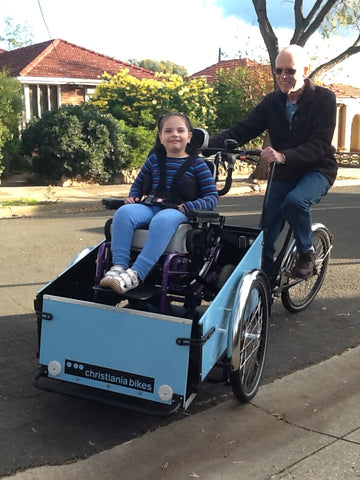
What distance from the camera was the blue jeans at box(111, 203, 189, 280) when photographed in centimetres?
316

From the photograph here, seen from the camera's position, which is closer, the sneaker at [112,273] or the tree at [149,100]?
the sneaker at [112,273]

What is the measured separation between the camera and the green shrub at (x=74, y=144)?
42.1 ft

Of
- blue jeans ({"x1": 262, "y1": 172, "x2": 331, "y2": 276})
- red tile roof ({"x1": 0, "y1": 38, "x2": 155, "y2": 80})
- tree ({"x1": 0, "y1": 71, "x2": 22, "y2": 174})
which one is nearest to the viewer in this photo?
blue jeans ({"x1": 262, "y1": 172, "x2": 331, "y2": 276})

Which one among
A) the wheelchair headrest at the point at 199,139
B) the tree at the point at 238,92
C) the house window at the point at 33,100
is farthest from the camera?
the house window at the point at 33,100

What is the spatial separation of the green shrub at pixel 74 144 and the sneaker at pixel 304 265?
9293mm

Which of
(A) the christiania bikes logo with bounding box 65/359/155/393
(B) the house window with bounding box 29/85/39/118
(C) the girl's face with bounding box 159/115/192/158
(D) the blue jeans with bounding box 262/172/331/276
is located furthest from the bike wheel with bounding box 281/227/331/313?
(B) the house window with bounding box 29/85/39/118

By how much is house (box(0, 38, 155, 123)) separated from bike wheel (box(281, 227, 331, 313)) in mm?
16448

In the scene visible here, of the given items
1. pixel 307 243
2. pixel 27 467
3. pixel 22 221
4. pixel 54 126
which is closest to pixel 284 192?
pixel 307 243

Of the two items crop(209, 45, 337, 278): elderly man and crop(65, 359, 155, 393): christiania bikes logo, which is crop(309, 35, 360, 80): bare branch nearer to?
crop(209, 45, 337, 278): elderly man

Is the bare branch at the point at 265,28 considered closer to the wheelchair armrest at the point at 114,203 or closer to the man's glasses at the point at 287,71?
the man's glasses at the point at 287,71

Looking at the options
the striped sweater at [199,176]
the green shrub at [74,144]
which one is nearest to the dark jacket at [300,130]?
the striped sweater at [199,176]

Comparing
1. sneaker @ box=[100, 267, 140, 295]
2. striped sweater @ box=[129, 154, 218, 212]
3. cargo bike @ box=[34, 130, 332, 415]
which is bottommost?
cargo bike @ box=[34, 130, 332, 415]

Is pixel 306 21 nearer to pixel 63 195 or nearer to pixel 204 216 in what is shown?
pixel 63 195

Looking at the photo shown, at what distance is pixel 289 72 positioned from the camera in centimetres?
405
